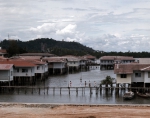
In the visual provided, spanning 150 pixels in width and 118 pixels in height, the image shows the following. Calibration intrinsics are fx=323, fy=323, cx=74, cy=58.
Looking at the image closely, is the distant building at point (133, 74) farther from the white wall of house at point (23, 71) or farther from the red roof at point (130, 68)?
the white wall of house at point (23, 71)

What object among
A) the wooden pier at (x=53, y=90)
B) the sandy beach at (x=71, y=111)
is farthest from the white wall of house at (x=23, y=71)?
the sandy beach at (x=71, y=111)

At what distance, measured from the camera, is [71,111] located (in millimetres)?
25391

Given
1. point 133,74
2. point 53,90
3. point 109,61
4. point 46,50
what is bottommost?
point 53,90

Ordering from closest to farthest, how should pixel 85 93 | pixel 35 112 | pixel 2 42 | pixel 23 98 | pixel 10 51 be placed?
pixel 35 112, pixel 23 98, pixel 85 93, pixel 10 51, pixel 2 42

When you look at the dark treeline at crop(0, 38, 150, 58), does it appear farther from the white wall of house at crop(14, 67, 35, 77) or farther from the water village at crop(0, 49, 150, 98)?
the white wall of house at crop(14, 67, 35, 77)

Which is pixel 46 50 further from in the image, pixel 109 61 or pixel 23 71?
pixel 23 71

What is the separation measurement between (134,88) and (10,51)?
53379 mm

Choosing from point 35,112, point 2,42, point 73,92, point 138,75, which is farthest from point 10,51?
point 2,42

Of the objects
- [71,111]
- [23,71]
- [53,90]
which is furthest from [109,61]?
[71,111]

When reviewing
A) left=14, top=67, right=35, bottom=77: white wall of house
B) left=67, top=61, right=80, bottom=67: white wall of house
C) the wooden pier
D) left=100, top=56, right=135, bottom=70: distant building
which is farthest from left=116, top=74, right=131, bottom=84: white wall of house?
left=100, top=56, right=135, bottom=70: distant building

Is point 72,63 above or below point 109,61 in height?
below

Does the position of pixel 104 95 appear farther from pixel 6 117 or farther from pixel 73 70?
pixel 73 70

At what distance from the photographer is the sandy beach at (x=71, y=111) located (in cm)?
2370

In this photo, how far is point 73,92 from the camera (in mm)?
41125
